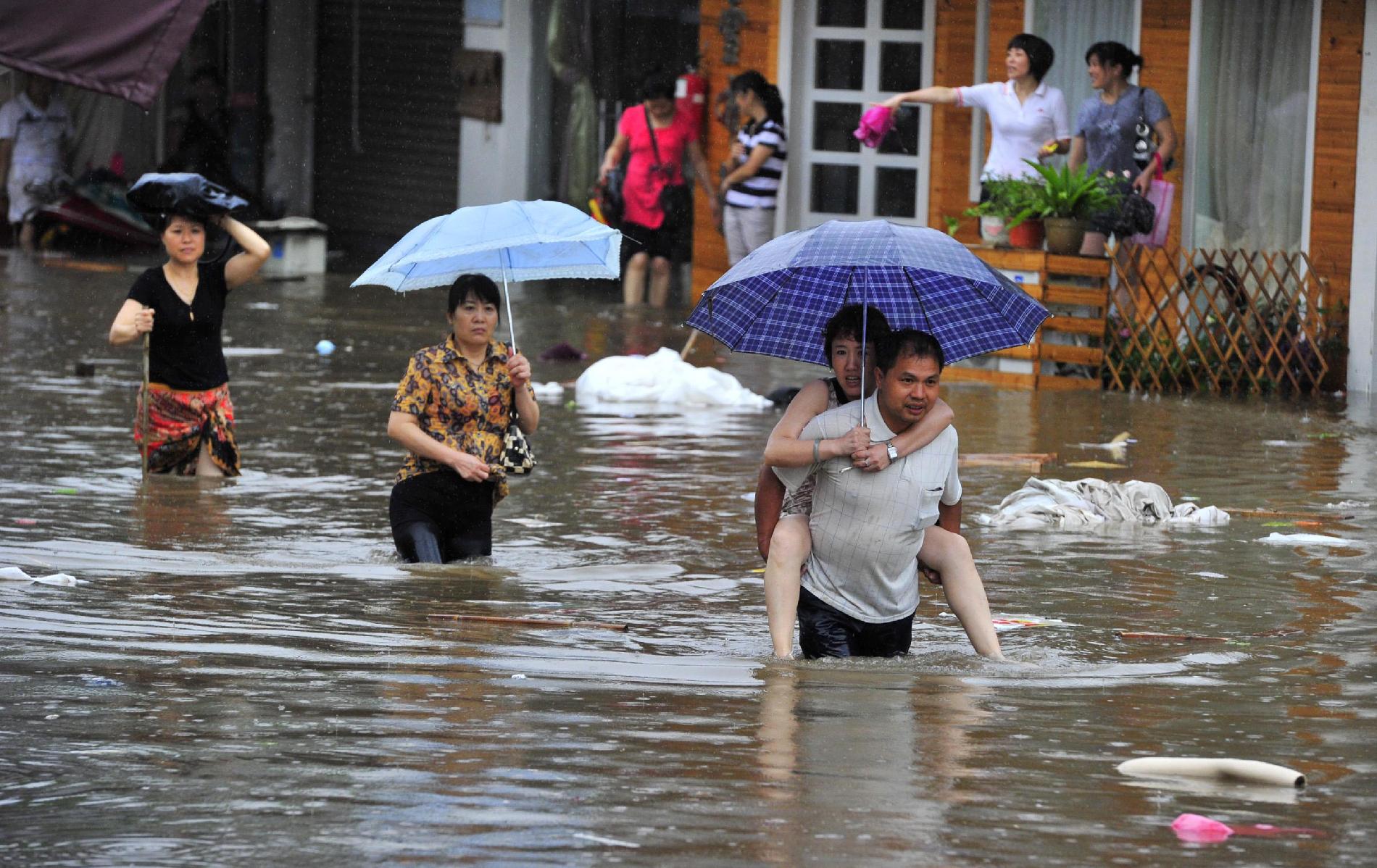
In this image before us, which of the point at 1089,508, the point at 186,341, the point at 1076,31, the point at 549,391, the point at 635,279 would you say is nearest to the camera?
the point at 1089,508

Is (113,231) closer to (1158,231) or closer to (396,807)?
(1158,231)

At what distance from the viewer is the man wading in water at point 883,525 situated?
21.6 feet

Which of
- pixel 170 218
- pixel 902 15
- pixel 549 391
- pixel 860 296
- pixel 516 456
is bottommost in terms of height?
pixel 549 391

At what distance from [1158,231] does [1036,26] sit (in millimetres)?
2535

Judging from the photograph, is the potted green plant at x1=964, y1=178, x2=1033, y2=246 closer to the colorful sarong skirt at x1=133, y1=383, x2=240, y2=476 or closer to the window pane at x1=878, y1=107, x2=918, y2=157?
the window pane at x1=878, y1=107, x2=918, y2=157

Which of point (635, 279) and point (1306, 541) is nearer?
point (1306, 541)

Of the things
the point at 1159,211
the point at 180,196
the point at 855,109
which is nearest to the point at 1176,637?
the point at 180,196

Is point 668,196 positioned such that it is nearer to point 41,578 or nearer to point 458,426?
point 458,426

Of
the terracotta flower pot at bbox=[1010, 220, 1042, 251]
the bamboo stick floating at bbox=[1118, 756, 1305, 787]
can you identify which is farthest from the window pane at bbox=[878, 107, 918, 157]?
the bamboo stick floating at bbox=[1118, 756, 1305, 787]

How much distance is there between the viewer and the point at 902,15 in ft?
62.5

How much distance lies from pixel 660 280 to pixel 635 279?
22 cm

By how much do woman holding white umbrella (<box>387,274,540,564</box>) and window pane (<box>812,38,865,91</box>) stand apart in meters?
11.2

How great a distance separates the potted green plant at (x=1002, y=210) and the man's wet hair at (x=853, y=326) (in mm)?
8354

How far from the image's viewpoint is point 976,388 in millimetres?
15172
